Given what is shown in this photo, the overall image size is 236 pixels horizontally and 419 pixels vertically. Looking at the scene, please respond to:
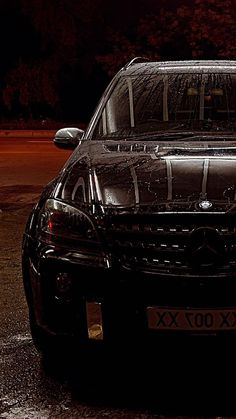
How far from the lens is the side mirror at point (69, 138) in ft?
19.9

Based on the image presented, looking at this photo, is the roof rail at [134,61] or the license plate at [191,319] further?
the roof rail at [134,61]

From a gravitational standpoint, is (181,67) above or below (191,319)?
above

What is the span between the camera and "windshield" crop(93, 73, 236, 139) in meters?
5.74

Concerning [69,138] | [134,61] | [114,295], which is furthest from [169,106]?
[114,295]

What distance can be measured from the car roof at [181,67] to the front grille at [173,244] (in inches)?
93.1

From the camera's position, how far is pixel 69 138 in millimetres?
6078

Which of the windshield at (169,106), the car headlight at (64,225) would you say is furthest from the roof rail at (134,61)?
the car headlight at (64,225)

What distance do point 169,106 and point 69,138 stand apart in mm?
700

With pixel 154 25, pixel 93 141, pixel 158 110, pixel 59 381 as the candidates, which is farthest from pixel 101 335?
pixel 154 25

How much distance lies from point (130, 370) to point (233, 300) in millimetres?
893

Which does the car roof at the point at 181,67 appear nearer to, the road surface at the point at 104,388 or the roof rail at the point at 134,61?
the roof rail at the point at 134,61

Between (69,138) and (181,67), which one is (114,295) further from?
(181,67)

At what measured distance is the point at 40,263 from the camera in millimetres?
4320

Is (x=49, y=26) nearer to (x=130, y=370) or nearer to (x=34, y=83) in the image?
(x=34, y=83)
